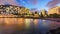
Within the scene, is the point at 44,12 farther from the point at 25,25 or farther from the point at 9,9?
the point at 9,9

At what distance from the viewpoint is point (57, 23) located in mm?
2883

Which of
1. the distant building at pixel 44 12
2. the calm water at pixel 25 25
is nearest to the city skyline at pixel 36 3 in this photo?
the distant building at pixel 44 12

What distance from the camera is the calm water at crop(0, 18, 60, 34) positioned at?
2800 mm

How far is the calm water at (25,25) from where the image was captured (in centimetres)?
280

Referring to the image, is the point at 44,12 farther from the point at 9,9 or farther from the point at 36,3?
the point at 9,9

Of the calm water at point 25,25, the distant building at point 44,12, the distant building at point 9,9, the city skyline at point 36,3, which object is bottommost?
the calm water at point 25,25

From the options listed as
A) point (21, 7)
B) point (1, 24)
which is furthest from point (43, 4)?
point (1, 24)

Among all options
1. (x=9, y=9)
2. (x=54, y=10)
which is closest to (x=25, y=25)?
(x=9, y=9)

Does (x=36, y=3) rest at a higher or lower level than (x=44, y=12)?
higher

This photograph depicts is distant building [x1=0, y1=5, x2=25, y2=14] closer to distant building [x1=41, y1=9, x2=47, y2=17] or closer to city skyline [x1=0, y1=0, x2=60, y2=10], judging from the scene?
city skyline [x1=0, y1=0, x2=60, y2=10]

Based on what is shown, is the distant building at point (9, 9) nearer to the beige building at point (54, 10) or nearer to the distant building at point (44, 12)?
the distant building at point (44, 12)

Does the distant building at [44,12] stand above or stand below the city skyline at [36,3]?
below

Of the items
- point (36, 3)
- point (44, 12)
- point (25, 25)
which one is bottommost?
point (25, 25)

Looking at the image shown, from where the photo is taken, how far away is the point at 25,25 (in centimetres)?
292
